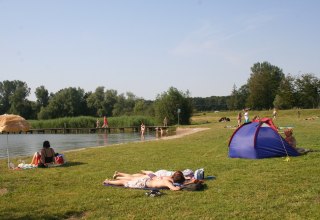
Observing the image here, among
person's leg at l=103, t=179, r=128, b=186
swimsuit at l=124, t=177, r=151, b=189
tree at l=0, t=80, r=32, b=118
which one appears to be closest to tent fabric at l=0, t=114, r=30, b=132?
person's leg at l=103, t=179, r=128, b=186

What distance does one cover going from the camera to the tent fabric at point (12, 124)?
14375 millimetres

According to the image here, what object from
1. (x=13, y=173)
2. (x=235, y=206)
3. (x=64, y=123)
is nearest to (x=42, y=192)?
(x=13, y=173)

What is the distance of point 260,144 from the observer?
1419cm

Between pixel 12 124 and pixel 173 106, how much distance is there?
4657 centimetres

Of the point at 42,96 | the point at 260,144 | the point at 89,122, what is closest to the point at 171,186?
the point at 260,144

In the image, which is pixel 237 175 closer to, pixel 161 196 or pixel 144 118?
pixel 161 196

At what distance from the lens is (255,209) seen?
7344mm

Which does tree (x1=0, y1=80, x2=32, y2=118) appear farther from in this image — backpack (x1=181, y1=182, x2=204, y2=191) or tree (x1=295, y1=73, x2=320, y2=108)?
backpack (x1=181, y1=182, x2=204, y2=191)

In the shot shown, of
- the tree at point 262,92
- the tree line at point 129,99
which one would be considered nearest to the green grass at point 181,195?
the tree line at point 129,99

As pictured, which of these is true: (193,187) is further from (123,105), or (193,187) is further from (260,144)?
(123,105)

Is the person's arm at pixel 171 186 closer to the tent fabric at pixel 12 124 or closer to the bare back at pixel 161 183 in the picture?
the bare back at pixel 161 183

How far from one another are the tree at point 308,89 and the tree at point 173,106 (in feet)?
77.9

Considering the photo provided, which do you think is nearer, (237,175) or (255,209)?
(255,209)

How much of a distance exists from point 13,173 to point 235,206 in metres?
8.49
